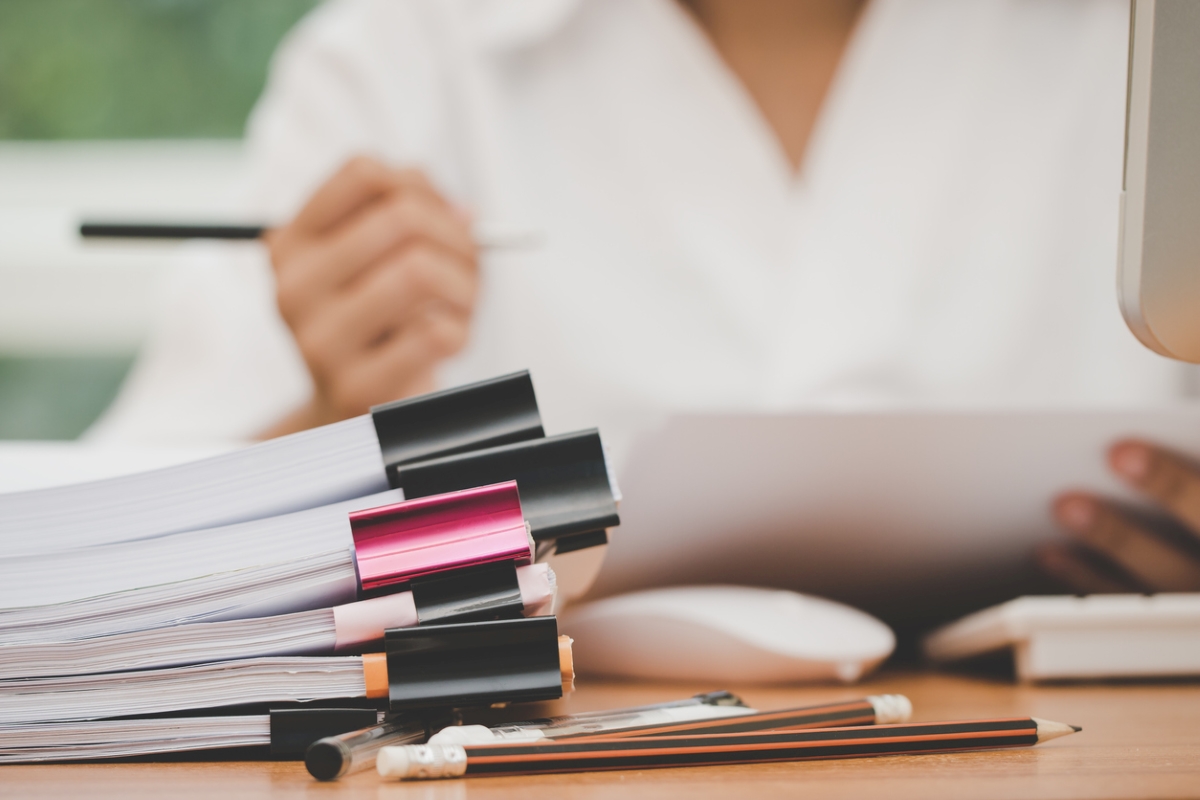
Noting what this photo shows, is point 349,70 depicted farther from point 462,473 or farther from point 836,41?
point 462,473

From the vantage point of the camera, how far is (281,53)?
40.5 inches

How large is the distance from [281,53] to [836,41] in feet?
2.01

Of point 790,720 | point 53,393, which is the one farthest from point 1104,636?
point 53,393

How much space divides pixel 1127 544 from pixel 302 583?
38 centimetres

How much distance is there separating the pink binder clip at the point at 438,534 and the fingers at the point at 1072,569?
1.06ft

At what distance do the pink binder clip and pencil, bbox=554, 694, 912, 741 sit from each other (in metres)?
0.05

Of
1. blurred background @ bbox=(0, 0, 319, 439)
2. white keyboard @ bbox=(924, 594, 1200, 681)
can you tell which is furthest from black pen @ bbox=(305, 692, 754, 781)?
blurred background @ bbox=(0, 0, 319, 439)

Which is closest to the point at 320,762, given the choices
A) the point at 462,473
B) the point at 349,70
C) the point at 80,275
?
the point at 462,473

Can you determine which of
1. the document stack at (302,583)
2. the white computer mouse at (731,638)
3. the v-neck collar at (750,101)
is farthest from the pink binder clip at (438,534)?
the v-neck collar at (750,101)

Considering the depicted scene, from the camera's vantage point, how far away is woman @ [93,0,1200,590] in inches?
32.1

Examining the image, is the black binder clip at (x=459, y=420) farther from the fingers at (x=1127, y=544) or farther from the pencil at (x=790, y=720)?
the fingers at (x=1127, y=544)

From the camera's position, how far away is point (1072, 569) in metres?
0.44

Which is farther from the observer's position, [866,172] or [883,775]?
[866,172]

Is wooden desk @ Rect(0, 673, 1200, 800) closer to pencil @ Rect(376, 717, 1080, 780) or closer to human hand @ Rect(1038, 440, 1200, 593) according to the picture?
pencil @ Rect(376, 717, 1080, 780)
